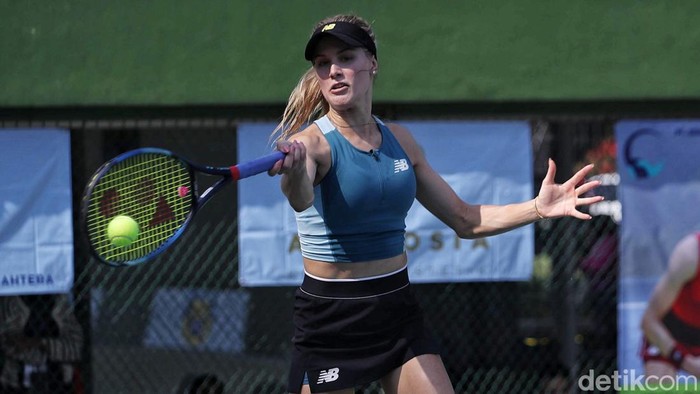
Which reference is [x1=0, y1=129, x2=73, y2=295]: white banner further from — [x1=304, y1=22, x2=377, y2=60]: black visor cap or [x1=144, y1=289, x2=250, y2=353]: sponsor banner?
[x1=304, y1=22, x2=377, y2=60]: black visor cap

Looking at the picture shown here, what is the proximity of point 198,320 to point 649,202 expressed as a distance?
260cm

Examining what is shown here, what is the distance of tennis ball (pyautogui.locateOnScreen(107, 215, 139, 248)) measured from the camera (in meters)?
3.48

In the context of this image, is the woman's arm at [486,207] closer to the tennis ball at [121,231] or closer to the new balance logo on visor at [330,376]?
the new balance logo on visor at [330,376]

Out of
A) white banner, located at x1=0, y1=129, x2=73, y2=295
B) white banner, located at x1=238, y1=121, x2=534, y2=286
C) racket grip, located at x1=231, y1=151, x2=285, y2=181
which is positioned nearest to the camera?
racket grip, located at x1=231, y1=151, x2=285, y2=181

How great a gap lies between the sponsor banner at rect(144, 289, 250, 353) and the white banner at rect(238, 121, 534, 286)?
20 cm

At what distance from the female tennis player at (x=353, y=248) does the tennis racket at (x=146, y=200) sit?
1.27 ft

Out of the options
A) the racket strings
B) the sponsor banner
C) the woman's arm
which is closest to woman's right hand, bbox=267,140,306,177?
the racket strings

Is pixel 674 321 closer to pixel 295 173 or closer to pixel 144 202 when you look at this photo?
pixel 295 173

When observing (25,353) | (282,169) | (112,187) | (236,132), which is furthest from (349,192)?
(25,353)

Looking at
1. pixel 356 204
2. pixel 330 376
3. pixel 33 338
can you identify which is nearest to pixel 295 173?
pixel 356 204

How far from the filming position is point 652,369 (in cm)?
596

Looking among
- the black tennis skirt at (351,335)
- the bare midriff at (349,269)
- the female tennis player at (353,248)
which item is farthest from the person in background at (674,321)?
the bare midriff at (349,269)

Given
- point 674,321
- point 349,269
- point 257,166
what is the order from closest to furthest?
point 257,166, point 349,269, point 674,321

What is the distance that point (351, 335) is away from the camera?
3.75 metres
